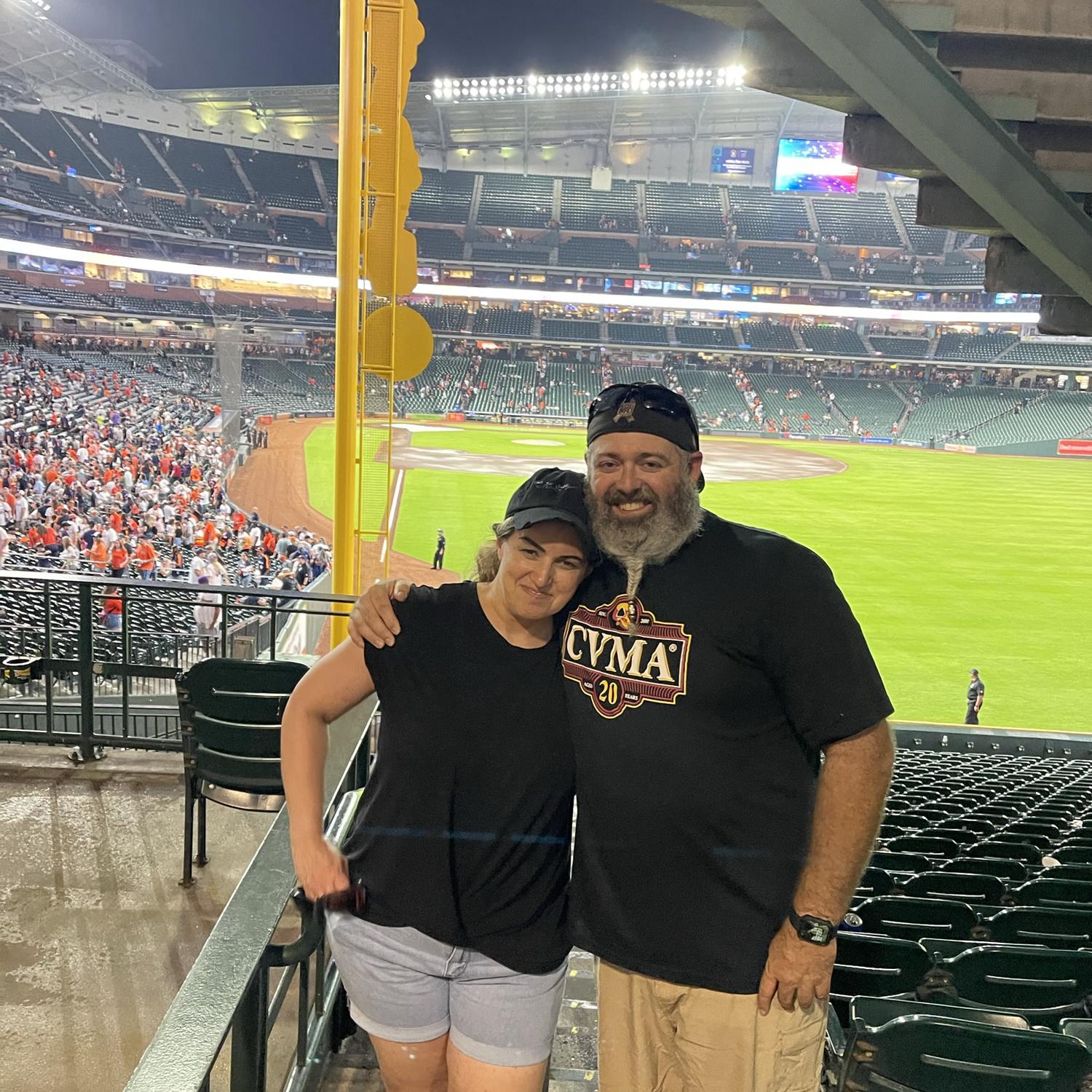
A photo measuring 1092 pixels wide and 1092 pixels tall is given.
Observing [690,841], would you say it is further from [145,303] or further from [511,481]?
[145,303]

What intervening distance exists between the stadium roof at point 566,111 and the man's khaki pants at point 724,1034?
→ 157ft

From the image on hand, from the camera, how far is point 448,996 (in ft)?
5.92

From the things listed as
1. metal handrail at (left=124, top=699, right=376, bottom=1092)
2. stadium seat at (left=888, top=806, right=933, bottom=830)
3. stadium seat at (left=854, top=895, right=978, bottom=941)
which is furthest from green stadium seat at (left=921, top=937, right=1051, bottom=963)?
stadium seat at (left=888, top=806, right=933, bottom=830)

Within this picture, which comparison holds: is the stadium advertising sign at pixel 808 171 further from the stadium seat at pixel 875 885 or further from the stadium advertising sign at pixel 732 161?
the stadium seat at pixel 875 885

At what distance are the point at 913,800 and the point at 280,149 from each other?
Answer: 58001 mm

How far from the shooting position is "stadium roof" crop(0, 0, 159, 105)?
129 feet

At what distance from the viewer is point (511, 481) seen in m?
28.5

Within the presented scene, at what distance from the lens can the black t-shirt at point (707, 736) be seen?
1.73 meters

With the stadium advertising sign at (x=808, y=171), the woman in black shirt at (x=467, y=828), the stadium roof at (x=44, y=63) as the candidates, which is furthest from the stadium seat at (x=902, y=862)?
the stadium advertising sign at (x=808, y=171)

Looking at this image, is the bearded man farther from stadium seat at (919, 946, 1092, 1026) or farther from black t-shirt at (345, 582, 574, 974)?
stadium seat at (919, 946, 1092, 1026)

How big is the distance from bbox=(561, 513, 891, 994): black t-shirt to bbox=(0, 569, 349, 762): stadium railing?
9.62 feet

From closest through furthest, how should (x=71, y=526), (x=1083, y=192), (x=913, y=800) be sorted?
(x=1083, y=192) < (x=913, y=800) < (x=71, y=526)

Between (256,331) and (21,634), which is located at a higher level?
(256,331)

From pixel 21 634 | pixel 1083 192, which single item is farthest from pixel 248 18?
pixel 1083 192
